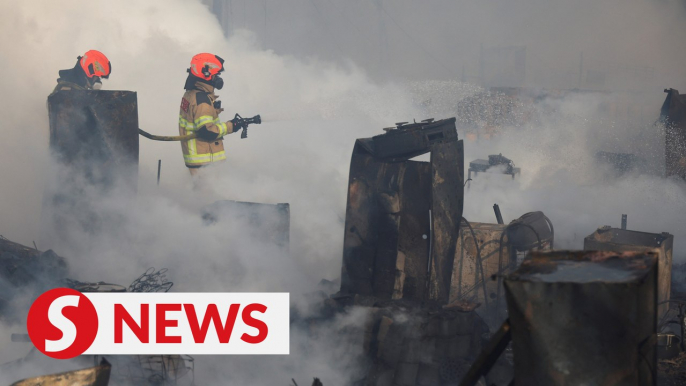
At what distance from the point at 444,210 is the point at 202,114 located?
12.0ft

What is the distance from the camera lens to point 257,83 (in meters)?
18.9

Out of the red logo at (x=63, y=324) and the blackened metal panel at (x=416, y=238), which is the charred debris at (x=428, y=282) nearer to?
the blackened metal panel at (x=416, y=238)

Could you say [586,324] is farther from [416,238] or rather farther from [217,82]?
[217,82]

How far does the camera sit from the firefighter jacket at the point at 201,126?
8.09 meters

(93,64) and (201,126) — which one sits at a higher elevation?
(93,64)

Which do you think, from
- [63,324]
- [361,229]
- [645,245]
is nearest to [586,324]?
[361,229]

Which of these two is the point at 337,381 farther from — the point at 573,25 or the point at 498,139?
the point at 573,25

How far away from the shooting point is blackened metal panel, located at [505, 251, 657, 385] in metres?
2.82

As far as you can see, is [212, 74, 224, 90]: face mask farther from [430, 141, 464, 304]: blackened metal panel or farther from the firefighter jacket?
[430, 141, 464, 304]: blackened metal panel

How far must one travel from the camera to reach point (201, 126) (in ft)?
26.5

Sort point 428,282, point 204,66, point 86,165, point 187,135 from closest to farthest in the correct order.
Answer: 1. point 428,282
2. point 86,165
3. point 204,66
4. point 187,135

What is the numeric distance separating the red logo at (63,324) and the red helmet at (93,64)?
14.4 feet

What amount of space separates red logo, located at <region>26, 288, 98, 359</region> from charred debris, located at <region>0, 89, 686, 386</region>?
112mm

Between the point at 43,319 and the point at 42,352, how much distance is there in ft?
1.59
